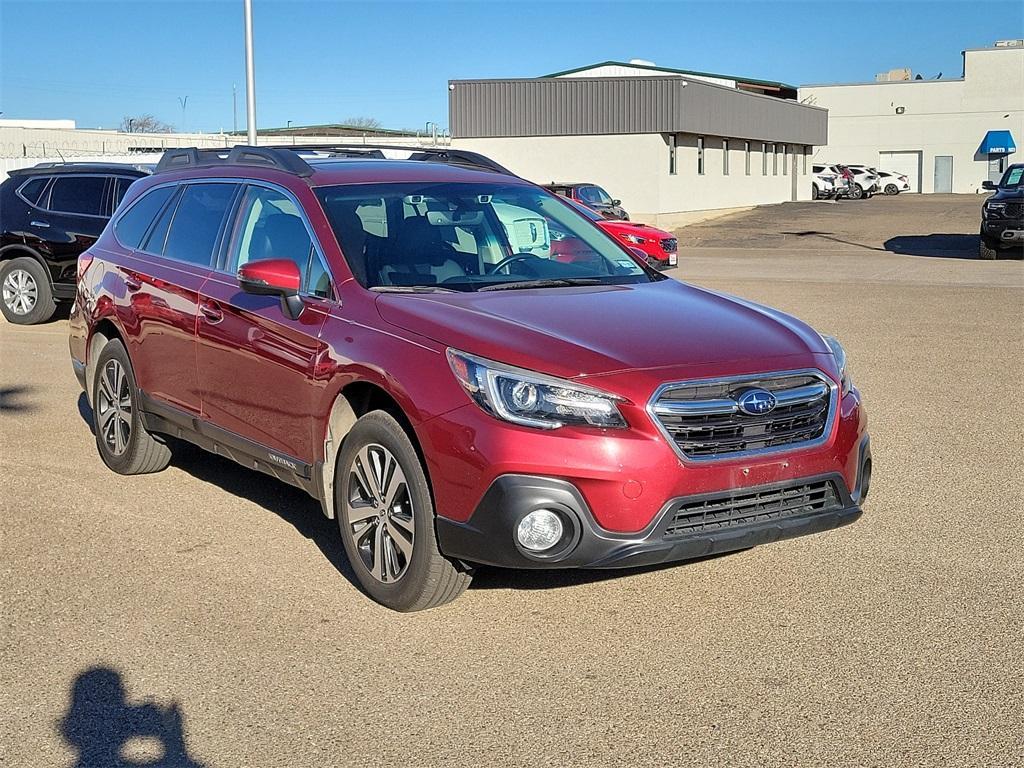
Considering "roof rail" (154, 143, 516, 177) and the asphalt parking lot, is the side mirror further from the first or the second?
the asphalt parking lot

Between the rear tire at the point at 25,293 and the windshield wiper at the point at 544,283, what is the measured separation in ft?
34.6

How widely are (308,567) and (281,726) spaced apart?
1.65 m

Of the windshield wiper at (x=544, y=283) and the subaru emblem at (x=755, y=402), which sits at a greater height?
the windshield wiper at (x=544, y=283)

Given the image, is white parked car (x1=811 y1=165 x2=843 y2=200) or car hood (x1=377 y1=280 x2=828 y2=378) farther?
white parked car (x1=811 y1=165 x2=843 y2=200)

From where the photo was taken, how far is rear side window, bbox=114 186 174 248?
285 inches

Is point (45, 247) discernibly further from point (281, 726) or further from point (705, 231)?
point (705, 231)

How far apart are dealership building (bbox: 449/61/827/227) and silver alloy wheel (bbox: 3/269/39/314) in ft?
101

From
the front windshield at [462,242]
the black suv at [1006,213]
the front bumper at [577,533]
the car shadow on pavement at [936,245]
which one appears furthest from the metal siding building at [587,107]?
the front bumper at [577,533]

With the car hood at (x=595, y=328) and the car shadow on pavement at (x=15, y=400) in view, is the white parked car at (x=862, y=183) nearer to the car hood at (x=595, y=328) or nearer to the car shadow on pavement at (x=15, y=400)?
the car shadow on pavement at (x=15, y=400)

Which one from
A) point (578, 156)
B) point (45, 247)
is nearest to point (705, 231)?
point (578, 156)

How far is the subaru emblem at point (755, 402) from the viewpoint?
4633 millimetres

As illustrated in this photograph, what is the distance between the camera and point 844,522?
4988mm

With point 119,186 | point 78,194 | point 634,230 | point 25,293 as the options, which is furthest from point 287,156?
point 634,230

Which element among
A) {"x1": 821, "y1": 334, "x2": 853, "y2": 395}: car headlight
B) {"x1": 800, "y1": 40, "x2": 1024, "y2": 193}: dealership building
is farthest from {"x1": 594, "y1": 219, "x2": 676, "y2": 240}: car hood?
{"x1": 800, "y1": 40, "x2": 1024, "y2": 193}: dealership building
